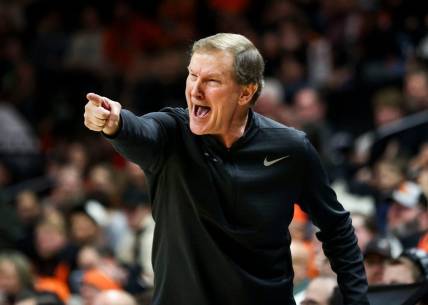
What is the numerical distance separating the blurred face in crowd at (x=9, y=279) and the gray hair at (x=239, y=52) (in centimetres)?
462

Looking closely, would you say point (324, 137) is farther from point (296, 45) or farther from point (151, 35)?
point (151, 35)

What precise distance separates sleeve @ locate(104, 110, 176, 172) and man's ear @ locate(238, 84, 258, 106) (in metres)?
0.23

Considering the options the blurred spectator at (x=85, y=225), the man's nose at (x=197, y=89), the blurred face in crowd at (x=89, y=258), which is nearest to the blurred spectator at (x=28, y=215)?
the blurred spectator at (x=85, y=225)

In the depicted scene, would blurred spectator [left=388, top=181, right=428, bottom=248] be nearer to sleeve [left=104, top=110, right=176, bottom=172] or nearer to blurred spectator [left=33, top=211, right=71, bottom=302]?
blurred spectator [left=33, top=211, right=71, bottom=302]

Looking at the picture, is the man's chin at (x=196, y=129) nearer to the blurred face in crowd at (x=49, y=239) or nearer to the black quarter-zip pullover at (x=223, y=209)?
the black quarter-zip pullover at (x=223, y=209)

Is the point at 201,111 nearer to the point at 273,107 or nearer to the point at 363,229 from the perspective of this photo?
the point at 363,229

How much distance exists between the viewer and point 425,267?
179 inches

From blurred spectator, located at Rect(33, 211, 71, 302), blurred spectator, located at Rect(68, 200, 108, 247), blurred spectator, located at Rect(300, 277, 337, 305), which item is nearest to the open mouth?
blurred spectator, located at Rect(300, 277, 337, 305)

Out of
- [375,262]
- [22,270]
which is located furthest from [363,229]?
[22,270]

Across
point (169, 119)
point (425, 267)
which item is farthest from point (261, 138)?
point (425, 267)

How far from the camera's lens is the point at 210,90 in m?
2.96

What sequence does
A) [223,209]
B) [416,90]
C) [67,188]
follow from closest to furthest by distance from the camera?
[223,209] → [416,90] → [67,188]

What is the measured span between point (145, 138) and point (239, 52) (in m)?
0.41

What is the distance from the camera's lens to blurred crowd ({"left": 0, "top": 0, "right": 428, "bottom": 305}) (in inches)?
283
